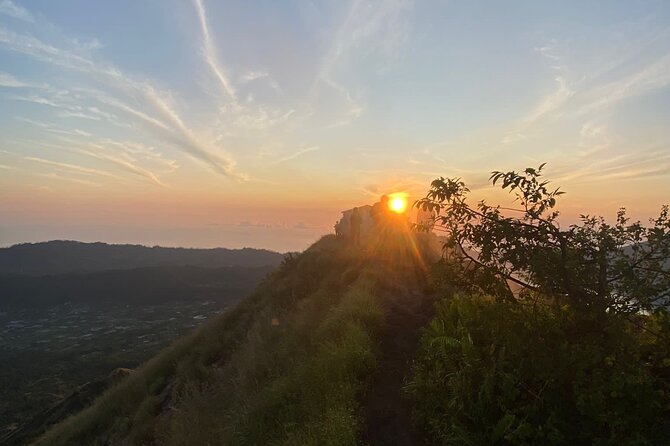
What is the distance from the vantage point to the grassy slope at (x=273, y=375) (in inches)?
335

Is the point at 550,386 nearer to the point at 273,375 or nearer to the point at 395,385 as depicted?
the point at 395,385

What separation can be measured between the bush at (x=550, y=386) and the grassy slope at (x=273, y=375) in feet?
6.28

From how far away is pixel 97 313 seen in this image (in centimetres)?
17200

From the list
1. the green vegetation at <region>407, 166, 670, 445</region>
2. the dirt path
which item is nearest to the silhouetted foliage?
the green vegetation at <region>407, 166, 670, 445</region>

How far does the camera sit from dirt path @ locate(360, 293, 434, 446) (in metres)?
7.35

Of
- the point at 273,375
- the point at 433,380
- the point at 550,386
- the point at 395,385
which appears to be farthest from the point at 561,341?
the point at 273,375

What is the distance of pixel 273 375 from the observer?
1109cm

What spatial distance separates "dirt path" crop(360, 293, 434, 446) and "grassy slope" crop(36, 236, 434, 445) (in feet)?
0.98

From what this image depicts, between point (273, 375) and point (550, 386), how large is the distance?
7.20 m

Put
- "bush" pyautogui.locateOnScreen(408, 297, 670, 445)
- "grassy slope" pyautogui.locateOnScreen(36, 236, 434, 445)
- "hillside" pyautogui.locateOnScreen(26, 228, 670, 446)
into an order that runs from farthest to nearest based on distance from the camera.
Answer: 1. "grassy slope" pyautogui.locateOnScreen(36, 236, 434, 445)
2. "hillside" pyautogui.locateOnScreen(26, 228, 670, 446)
3. "bush" pyautogui.locateOnScreen(408, 297, 670, 445)

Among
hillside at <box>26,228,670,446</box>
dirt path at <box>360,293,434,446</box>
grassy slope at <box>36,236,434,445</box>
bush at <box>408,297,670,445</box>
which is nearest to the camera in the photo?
bush at <box>408,297,670,445</box>

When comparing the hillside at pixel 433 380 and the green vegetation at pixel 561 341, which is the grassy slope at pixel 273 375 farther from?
the green vegetation at pixel 561 341

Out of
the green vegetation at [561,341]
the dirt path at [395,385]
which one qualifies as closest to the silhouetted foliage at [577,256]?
the green vegetation at [561,341]

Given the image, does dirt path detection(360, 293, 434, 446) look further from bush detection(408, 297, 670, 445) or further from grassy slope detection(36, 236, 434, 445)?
bush detection(408, 297, 670, 445)
